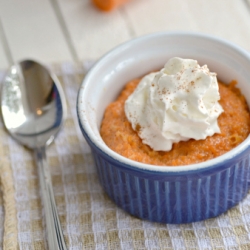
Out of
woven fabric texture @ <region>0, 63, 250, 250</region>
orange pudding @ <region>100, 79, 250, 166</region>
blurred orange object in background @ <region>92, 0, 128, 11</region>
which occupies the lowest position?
woven fabric texture @ <region>0, 63, 250, 250</region>

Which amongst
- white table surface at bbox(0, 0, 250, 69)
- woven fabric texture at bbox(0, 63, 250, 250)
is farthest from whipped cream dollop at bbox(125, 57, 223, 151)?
white table surface at bbox(0, 0, 250, 69)

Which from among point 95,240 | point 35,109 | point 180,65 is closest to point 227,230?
point 95,240

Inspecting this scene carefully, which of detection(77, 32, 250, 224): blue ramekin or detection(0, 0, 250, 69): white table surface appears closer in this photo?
detection(77, 32, 250, 224): blue ramekin

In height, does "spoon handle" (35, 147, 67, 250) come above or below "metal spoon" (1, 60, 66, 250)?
below

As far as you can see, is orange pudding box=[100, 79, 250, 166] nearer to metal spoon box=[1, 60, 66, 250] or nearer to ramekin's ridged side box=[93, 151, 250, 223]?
ramekin's ridged side box=[93, 151, 250, 223]

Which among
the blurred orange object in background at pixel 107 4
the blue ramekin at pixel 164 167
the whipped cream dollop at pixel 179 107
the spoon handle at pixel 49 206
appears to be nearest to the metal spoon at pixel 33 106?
the spoon handle at pixel 49 206

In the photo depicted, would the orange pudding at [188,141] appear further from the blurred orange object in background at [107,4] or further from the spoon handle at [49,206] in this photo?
the blurred orange object in background at [107,4]

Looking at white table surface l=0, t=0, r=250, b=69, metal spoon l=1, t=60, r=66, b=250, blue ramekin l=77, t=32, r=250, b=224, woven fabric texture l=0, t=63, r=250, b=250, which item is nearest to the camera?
blue ramekin l=77, t=32, r=250, b=224
